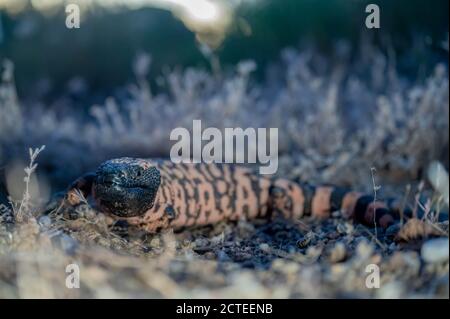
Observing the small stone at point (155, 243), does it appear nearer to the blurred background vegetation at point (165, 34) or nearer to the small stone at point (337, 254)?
the small stone at point (337, 254)

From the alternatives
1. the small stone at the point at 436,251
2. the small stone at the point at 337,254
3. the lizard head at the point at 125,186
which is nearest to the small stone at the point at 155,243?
the lizard head at the point at 125,186

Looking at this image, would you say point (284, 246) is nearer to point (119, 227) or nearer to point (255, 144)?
point (119, 227)

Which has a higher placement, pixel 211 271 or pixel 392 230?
pixel 211 271

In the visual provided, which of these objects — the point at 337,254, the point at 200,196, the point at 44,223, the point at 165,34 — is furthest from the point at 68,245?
the point at 165,34

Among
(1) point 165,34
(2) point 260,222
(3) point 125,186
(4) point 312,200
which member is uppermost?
(1) point 165,34

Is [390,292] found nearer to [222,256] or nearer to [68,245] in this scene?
[222,256]

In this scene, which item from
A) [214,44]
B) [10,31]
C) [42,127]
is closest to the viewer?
[42,127]
